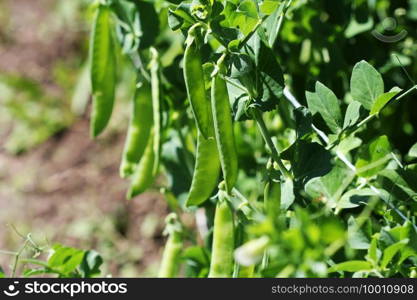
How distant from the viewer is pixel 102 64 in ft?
5.50

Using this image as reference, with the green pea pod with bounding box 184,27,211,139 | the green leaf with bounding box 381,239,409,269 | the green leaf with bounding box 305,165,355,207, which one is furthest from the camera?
the green leaf with bounding box 305,165,355,207

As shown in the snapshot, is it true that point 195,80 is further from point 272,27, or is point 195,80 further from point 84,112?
point 84,112

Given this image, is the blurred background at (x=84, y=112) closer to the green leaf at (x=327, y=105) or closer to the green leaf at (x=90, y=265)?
the green leaf at (x=327, y=105)

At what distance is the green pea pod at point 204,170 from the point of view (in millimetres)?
1248

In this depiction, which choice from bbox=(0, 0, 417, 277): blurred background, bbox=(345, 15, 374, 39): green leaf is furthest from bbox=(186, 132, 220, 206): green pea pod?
bbox=(345, 15, 374, 39): green leaf

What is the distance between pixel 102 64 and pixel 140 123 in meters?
0.18

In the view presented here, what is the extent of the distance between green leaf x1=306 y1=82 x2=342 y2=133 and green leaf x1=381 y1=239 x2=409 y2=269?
0.90ft

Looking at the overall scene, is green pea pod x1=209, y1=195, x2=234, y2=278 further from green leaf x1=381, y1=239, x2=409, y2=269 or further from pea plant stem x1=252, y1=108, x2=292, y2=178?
green leaf x1=381, y1=239, x2=409, y2=269

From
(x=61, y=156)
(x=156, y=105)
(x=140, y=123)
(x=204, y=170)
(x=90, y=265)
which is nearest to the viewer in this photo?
(x=204, y=170)

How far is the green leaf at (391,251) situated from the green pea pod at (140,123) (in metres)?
0.77

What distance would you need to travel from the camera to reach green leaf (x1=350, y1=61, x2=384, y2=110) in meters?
1.20

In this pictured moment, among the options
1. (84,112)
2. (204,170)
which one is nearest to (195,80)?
(204,170)

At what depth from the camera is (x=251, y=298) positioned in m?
1.11

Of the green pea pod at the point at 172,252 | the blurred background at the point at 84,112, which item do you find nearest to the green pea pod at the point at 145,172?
the green pea pod at the point at 172,252
